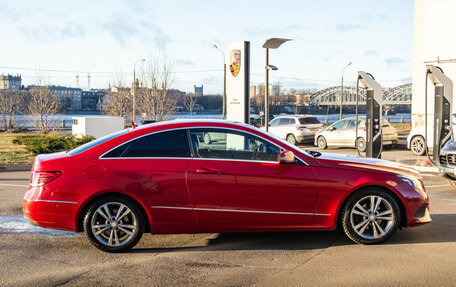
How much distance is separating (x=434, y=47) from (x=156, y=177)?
62.8 feet

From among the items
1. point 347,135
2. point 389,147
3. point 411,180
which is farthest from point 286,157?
point 389,147

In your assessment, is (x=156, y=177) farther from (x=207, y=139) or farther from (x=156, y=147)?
(x=207, y=139)

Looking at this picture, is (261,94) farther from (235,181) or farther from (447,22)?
(235,181)

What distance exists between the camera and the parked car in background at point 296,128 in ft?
80.7

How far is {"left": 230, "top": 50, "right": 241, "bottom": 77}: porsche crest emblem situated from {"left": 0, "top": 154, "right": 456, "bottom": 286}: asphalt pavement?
10.4 metres

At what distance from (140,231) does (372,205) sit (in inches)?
107

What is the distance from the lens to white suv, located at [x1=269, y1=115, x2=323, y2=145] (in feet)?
80.7

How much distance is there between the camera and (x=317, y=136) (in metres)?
23.4

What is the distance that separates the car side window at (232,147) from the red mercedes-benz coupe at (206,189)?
0.04 ft

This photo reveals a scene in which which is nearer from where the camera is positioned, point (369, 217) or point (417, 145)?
point (369, 217)

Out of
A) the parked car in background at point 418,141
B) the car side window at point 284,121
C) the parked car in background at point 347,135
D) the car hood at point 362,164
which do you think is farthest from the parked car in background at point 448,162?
the car side window at point 284,121

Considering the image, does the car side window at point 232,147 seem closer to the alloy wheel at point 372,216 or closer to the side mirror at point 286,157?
the side mirror at point 286,157

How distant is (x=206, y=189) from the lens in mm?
5637

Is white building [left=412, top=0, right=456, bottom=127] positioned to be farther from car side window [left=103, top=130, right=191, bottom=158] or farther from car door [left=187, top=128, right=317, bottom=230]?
car side window [left=103, top=130, right=191, bottom=158]
